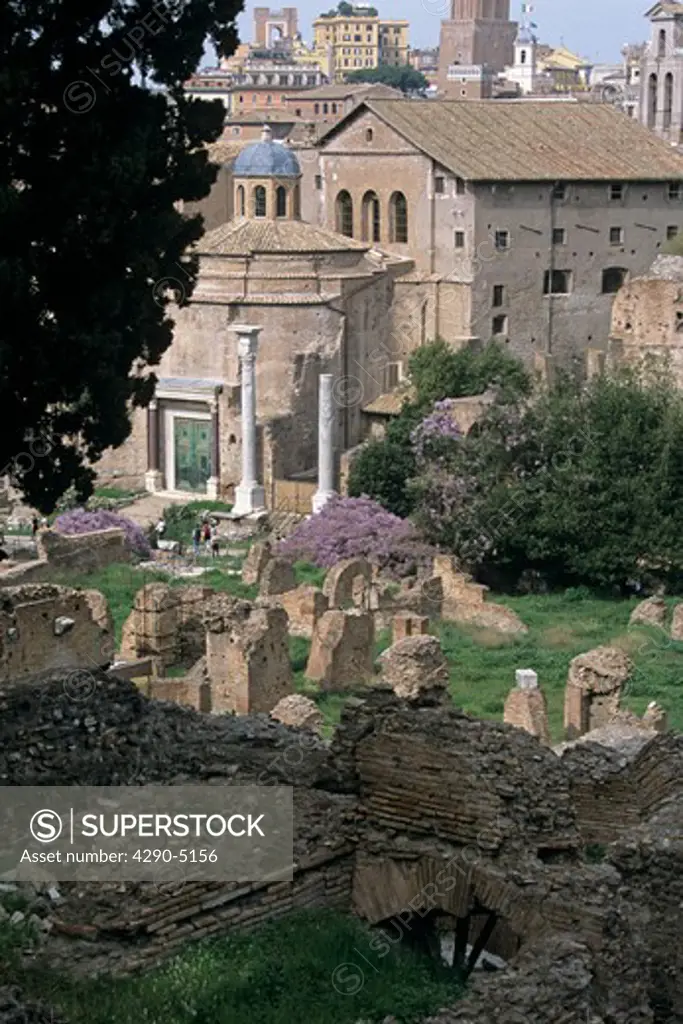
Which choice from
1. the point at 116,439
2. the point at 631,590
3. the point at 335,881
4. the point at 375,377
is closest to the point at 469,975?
the point at 335,881

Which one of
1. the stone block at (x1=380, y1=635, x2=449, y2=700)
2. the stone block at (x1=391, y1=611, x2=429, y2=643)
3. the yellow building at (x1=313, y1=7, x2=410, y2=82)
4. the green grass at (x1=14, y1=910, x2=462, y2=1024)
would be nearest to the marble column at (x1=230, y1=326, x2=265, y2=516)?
the stone block at (x1=391, y1=611, x2=429, y2=643)

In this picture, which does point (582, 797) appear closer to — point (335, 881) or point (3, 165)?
point (335, 881)

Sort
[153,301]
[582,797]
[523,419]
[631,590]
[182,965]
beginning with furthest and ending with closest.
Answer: [523,419] → [631,590] → [153,301] → [582,797] → [182,965]

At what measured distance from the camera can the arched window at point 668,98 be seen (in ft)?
228

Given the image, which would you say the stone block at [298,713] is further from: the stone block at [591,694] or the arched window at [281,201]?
the arched window at [281,201]

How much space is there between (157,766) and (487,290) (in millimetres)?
28818

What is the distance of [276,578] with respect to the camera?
27.3m

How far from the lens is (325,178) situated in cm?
4131

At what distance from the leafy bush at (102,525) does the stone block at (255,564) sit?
173 cm

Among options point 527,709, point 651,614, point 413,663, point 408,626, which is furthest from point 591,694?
point 651,614

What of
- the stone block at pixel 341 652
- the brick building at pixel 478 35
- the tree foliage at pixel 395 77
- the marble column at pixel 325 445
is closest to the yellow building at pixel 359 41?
the tree foliage at pixel 395 77

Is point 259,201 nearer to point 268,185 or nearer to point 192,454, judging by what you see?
point 268,185

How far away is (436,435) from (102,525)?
17.0 feet

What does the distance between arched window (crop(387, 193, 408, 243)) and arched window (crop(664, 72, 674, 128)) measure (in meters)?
31.5
